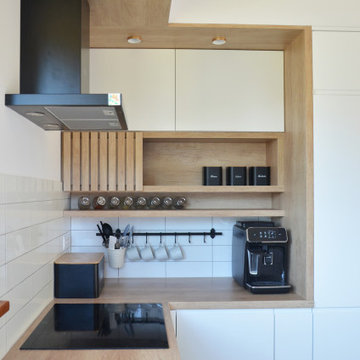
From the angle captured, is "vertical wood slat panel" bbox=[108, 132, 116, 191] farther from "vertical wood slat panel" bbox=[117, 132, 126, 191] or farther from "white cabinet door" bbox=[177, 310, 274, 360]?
"white cabinet door" bbox=[177, 310, 274, 360]

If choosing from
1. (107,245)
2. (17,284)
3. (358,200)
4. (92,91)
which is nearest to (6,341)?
(17,284)

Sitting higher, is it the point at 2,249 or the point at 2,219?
the point at 2,219

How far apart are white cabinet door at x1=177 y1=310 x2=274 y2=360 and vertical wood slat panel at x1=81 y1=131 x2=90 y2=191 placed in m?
0.98

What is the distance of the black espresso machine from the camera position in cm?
244

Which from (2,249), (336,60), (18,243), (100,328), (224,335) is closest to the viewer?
(2,249)

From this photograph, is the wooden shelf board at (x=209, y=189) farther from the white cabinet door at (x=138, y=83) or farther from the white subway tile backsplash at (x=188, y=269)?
the white subway tile backsplash at (x=188, y=269)

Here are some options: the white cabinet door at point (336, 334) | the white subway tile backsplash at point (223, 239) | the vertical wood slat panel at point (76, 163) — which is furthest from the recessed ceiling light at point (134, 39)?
the white cabinet door at point (336, 334)

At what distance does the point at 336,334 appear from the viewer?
Result: 2285 millimetres

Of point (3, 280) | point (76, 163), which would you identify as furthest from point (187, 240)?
point (3, 280)

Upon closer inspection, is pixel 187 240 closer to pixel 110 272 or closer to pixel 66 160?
pixel 110 272

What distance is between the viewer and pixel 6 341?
59.5 inches

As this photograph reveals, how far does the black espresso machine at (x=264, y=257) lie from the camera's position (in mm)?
2436

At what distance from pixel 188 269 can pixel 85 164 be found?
1049 millimetres

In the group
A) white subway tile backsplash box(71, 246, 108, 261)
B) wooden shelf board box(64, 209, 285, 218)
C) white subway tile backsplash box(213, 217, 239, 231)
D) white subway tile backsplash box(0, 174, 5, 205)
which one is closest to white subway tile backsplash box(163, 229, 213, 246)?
white subway tile backsplash box(213, 217, 239, 231)
